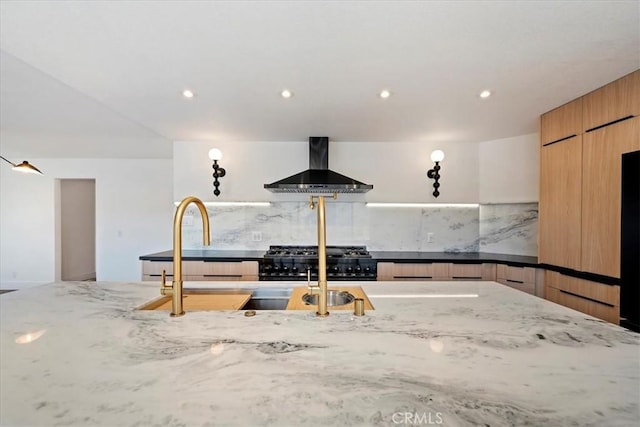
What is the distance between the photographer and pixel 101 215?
482 centimetres

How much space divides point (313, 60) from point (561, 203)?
247cm

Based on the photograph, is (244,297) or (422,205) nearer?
(244,297)

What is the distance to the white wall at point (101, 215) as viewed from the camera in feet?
15.8

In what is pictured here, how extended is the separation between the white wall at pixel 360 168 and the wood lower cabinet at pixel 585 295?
1.28 m

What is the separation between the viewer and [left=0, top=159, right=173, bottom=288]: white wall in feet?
15.8

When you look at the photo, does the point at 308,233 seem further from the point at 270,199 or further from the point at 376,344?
the point at 376,344

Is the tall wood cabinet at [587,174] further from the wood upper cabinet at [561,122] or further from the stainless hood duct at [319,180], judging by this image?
the stainless hood duct at [319,180]

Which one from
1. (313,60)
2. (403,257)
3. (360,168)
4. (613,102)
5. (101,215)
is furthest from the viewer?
(101,215)

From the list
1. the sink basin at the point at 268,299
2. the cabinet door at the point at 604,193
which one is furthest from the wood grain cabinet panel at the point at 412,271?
the sink basin at the point at 268,299

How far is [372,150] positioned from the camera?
3.47 meters

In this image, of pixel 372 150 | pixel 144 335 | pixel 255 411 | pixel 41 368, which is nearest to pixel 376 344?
pixel 255 411

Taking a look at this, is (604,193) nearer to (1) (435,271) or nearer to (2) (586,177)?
(2) (586,177)

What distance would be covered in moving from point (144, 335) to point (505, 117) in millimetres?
3251

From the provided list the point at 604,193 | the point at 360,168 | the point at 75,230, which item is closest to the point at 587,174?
the point at 604,193
